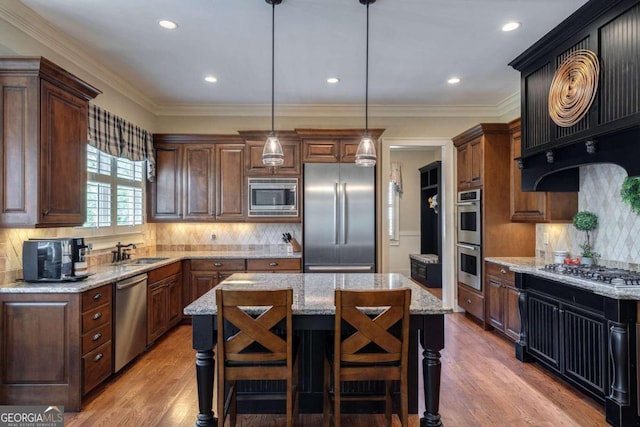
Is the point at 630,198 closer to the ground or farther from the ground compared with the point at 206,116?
closer to the ground

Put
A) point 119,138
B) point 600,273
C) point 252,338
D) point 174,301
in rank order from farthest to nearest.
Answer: point 174,301, point 119,138, point 600,273, point 252,338

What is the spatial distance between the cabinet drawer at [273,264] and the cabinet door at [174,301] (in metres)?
0.87

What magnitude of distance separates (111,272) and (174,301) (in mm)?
1218

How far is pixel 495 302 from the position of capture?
13.9ft

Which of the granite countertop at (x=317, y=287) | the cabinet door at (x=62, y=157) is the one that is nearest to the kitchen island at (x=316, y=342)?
the granite countertop at (x=317, y=287)

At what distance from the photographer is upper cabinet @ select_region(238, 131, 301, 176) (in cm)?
494

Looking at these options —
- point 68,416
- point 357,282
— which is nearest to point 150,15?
point 357,282

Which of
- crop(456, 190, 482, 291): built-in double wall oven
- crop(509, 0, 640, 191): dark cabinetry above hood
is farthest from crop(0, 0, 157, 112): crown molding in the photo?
crop(456, 190, 482, 291): built-in double wall oven

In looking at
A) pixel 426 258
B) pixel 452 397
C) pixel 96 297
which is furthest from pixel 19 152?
pixel 426 258

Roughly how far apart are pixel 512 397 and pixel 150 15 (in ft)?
13.5

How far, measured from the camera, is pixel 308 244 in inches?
187

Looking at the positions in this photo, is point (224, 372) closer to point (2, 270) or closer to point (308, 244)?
point (2, 270)

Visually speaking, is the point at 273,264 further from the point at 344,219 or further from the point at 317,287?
the point at 317,287

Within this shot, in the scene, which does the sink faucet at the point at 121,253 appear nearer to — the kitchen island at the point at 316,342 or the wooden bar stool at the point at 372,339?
the kitchen island at the point at 316,342
